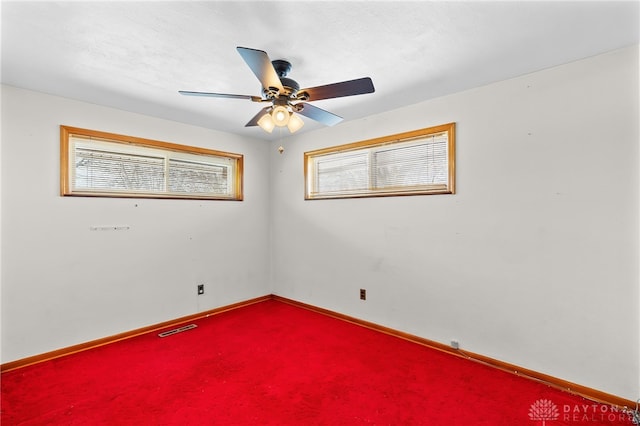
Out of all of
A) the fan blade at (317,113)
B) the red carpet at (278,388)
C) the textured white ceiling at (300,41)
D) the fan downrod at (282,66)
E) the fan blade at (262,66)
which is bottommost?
the red carpet at (278,388)

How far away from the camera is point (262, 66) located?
1765mm

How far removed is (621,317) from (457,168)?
5.11 feet

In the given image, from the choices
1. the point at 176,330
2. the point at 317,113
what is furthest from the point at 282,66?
the point at 176,330

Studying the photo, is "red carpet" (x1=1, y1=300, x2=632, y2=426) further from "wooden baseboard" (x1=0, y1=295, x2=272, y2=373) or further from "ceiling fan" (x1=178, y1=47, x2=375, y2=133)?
"ceiling fan" (x1=178, y1=47, x2=375, y2=133)

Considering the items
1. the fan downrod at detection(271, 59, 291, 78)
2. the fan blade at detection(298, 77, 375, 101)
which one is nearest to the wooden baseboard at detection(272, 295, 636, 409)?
the fan blade at detection(298, 77, 375, 101)

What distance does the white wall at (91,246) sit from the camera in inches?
105

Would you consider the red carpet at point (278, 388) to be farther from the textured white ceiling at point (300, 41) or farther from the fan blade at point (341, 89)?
the textured white ceiling at point (300, 41)

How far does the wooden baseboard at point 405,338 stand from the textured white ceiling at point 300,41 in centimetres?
235

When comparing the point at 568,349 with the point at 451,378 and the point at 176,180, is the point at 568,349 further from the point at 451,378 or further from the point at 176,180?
the point at 176,180

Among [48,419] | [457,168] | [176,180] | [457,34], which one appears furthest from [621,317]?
[176,180]

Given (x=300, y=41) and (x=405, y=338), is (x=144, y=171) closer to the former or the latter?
(x=300, y=41)

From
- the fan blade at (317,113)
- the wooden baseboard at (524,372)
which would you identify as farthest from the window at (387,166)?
the wooden baseboard at (524,372)

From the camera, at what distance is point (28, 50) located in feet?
6.81

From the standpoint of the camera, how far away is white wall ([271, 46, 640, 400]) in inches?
83.9
